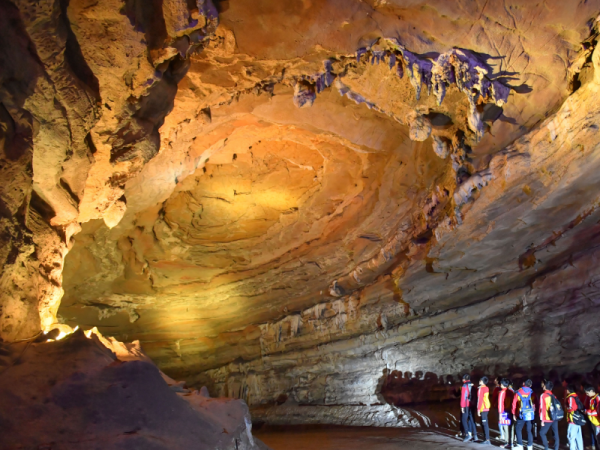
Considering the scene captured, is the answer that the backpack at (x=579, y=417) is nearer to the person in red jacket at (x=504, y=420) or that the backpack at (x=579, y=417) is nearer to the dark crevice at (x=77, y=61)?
the person in red jacket at (x=504, y=420)

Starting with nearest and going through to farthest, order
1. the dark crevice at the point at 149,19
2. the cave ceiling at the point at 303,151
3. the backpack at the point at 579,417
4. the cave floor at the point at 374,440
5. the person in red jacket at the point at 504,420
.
Result: the dark crevice at the point at 149,19, the cave ceiling at the point at 303,151, the backpack at the point at 579,417, the cave floor at the point at 374,440, the person in red jacket at the point at 504,420

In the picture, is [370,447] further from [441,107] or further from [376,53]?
[376,53]

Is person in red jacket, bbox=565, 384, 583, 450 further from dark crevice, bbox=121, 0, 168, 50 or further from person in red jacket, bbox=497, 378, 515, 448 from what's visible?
dark crevice, bbox=121, 0, 168, 50

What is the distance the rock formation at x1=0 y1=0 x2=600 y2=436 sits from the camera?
4246 millimetres

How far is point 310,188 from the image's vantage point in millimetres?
9242

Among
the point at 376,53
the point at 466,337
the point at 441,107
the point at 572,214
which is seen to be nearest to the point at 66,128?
the point at 376,53

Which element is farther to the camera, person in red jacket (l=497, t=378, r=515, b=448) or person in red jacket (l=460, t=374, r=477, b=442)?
person in red jacket (l=460, t=374, r=477, b=442)

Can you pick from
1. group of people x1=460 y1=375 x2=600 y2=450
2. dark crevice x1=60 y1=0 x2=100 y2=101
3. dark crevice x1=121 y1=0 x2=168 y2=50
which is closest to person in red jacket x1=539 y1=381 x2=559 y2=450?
group of people x1=460 y1=375 x2=600 y2=450

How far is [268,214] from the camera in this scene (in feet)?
33.3

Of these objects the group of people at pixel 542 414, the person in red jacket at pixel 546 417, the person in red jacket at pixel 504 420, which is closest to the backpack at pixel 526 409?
the group of people at pixel 542 414

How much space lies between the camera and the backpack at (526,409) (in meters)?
6.42

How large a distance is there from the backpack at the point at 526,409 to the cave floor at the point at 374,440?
0.77 m

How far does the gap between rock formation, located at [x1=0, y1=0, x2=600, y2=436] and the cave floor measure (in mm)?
1048

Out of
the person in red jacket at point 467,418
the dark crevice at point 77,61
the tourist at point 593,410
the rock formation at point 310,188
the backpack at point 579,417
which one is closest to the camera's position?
the dark crevice at point 77,61
